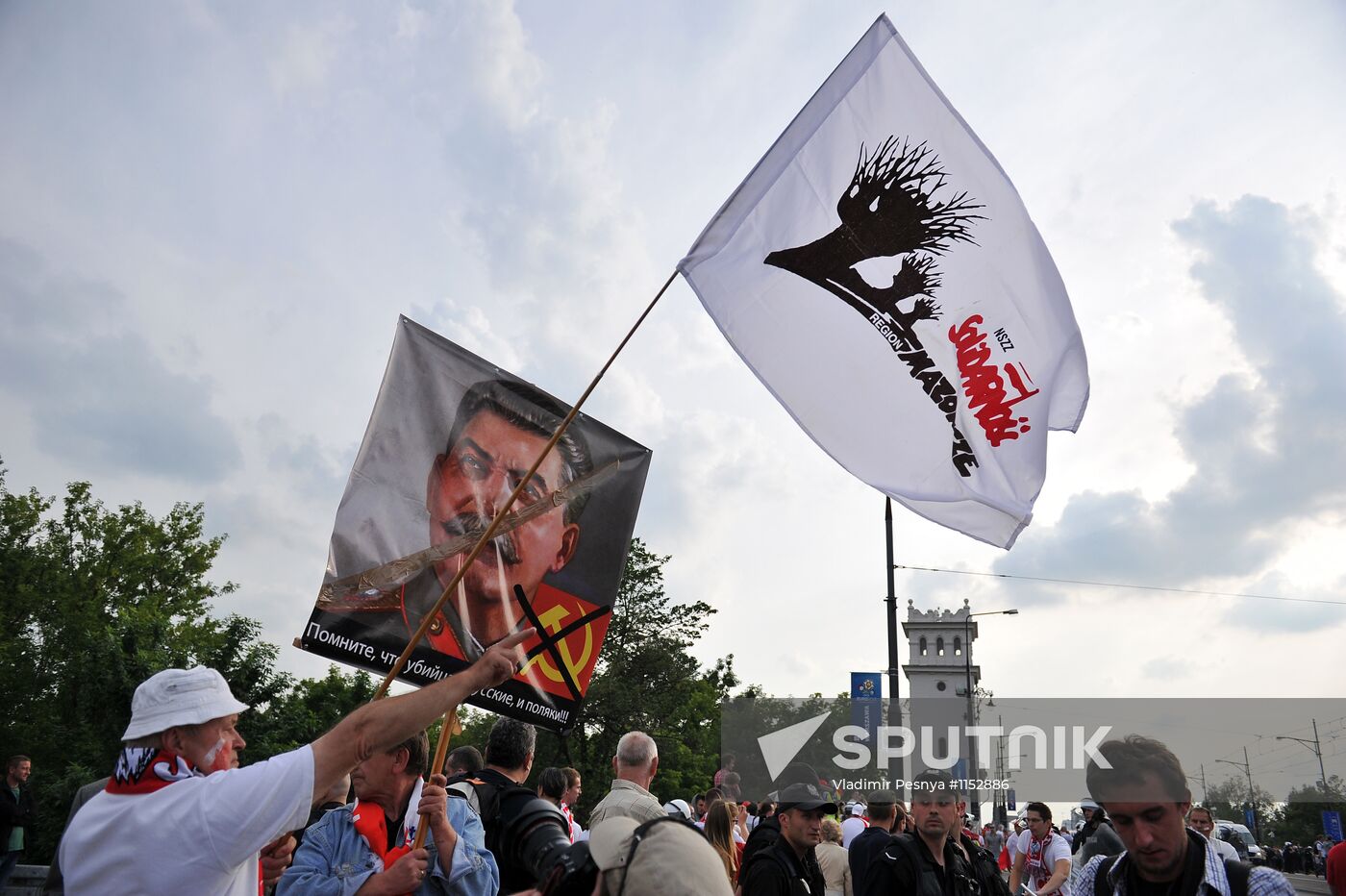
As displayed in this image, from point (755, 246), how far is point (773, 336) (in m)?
0.52

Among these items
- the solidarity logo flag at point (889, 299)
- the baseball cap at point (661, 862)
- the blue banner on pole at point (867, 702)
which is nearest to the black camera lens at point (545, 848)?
the baseball cap at point (661, 862)

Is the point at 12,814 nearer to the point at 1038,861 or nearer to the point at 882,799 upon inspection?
the point at 882,799

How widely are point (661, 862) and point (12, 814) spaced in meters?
11.7

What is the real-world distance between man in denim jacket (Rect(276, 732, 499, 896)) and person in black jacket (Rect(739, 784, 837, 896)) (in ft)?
8.49

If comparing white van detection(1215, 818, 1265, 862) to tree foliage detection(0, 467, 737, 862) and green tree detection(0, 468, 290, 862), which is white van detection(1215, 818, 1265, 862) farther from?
green tree detection(0, 468, 290, 862)

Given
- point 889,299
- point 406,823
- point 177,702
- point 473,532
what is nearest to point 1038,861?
A: point 889,299

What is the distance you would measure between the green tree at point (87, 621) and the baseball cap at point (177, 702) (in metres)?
22.5

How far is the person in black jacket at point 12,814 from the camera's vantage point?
33.6ft

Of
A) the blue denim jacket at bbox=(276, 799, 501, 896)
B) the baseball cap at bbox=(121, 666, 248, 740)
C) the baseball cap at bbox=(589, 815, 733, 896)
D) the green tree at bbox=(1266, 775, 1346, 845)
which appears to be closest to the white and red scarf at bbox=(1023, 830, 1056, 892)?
the blue denim jacket at bbox=(276, 799, 501, 896)

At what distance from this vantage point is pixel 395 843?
3.61 meters

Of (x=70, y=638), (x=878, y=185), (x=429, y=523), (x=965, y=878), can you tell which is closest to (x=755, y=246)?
(x=878, y=185)

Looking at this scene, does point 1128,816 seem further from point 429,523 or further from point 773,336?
point 429,523

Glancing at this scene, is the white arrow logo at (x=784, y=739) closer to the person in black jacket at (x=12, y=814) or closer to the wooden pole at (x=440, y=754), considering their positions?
the person in black jacket at (x=12, y=814)

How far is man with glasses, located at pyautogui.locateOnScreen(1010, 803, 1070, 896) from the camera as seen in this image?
998cm
